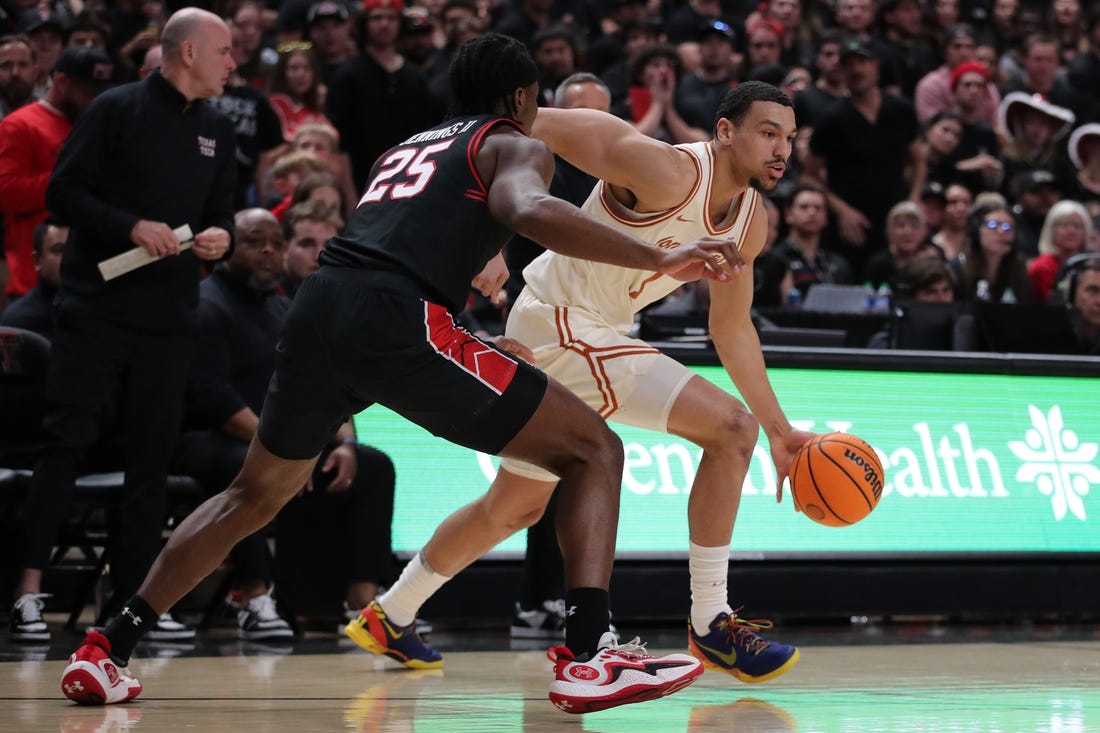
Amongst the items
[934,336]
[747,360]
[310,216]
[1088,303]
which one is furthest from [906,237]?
[747,360]

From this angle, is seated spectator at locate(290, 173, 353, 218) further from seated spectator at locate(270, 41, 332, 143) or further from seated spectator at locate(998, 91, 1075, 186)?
seated spectator at locate(998, 91, 1075, 186)

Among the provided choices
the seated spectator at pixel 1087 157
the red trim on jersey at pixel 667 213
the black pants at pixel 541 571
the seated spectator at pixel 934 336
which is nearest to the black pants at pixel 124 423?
the black pants at pixel 541 571

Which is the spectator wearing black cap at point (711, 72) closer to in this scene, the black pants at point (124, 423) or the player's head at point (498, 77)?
the black pants at point (124, 423)

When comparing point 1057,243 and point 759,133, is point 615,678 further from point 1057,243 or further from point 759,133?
point 1057,243

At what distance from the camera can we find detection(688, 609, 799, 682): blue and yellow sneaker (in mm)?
5438

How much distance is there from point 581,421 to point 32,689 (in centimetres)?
217

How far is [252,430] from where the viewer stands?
7.30 metres

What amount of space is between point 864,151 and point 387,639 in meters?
7.83

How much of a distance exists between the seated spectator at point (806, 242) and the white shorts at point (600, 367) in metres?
5.74

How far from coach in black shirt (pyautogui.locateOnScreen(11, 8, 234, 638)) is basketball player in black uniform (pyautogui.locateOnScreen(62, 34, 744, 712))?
2.17 metres

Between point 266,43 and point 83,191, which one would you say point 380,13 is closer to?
point 266,43

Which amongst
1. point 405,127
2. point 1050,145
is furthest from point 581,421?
point 1050,145

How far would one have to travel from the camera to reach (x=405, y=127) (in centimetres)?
1084

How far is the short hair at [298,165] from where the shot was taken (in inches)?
370
